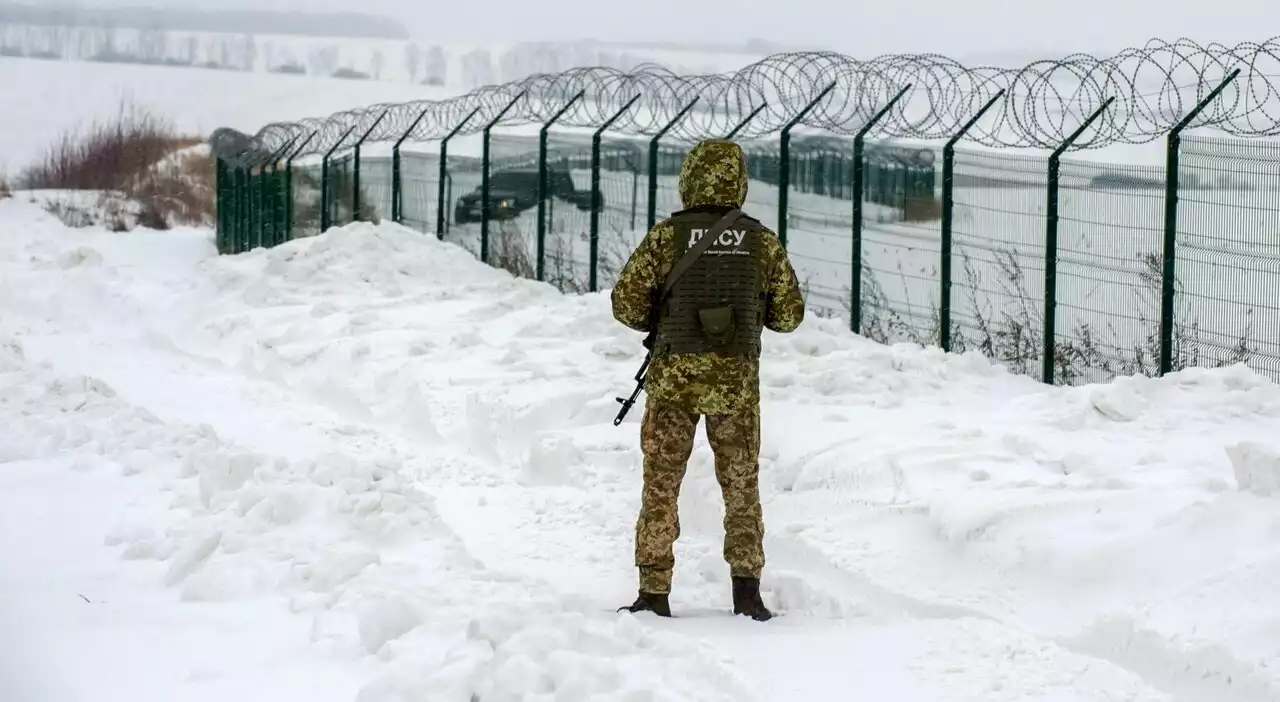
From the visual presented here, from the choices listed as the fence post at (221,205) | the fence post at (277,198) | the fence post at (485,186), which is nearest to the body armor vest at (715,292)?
the fence post at (485,186)

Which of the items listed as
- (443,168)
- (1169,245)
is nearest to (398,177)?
(443,168)

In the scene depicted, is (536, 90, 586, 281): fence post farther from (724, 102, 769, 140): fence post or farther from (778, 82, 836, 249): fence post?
(778, 82, 836, 249): fence post

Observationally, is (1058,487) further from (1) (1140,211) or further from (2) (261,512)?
(1) (1140,211)

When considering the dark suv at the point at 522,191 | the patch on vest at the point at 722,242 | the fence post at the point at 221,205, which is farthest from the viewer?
the fence post at the point at 221,205

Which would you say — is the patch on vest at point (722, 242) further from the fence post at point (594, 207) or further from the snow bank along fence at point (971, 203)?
the fence post at point (594, 207)

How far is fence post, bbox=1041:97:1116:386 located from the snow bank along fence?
0.05 ft

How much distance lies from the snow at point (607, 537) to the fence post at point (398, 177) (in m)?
8.30

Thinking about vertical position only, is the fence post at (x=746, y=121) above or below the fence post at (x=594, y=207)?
above

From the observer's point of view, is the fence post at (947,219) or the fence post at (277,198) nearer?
the fence post at (947,219)

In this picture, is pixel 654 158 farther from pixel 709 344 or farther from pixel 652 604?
pixel 652 604

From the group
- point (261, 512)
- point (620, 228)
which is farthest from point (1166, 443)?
point (620, 228)

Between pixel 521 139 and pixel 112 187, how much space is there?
37.2 m

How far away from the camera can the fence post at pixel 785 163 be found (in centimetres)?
1398

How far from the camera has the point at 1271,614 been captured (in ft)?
18.3
